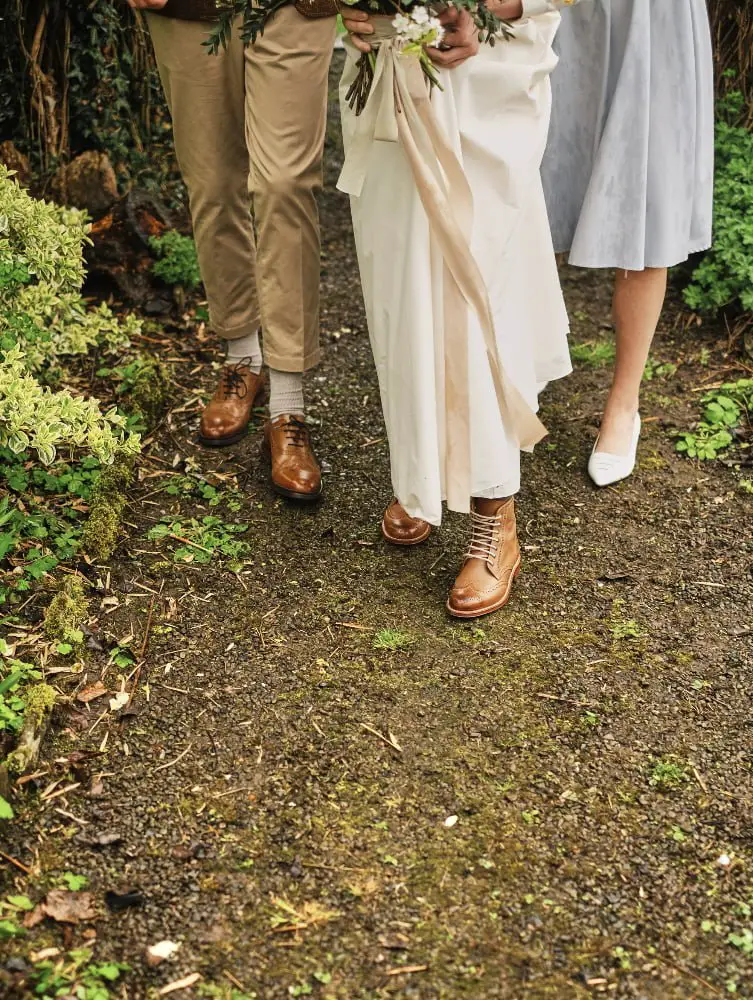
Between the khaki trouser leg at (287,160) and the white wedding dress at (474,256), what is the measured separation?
402 mm

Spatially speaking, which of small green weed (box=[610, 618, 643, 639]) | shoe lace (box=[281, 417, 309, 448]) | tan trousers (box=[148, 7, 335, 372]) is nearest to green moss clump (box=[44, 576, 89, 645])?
shoe lace (box=[281, 417, 309, 448])

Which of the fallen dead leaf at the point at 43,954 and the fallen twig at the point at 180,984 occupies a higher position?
the fallen dead leaf at the point at 43,954

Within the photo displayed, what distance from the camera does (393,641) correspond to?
2770 mm

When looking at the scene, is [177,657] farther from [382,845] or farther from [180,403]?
[180,403]

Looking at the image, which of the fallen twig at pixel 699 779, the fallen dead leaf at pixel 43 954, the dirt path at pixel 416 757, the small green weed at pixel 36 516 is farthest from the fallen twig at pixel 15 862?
the fallen twig at pixel 699 779

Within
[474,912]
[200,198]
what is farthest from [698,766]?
[200,198]

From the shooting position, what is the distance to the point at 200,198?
3346mm

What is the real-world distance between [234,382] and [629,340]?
1384 mm

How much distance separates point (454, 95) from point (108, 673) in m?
1.68

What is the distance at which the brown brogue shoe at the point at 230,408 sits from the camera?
3.59 meters

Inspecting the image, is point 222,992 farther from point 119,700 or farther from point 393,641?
point 393,641

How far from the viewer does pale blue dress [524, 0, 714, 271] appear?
9.54ft

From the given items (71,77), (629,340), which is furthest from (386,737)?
(71,77)

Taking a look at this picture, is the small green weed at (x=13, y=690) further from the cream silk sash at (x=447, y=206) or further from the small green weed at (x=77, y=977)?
the cream silk sash at (x=447, y=206)
